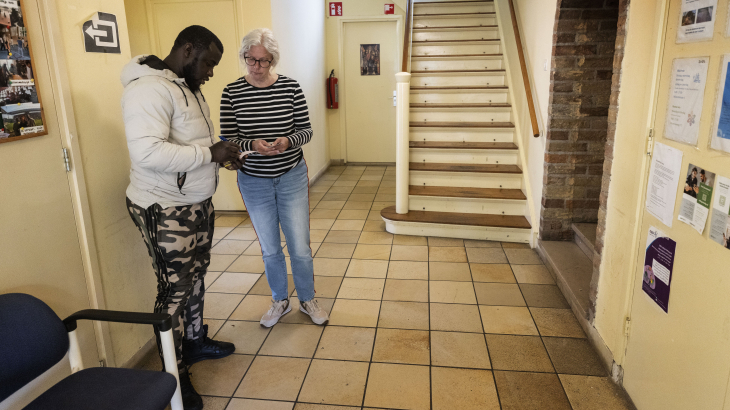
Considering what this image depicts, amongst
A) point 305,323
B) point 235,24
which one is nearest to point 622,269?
point 305,323

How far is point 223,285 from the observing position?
125 inches

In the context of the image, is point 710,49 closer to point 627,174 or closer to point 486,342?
point 627,174

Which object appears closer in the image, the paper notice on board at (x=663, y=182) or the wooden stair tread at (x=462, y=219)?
the paper notice on board at (x=663, y=182)

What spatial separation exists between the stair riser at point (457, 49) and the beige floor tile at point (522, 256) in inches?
108

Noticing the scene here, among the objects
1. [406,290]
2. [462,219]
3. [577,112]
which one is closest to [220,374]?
[406,290]

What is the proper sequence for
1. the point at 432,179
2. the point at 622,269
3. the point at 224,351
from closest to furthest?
the point at 622,269, the point at 224,351, the point at 432,179

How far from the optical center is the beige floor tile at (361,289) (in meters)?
2.99

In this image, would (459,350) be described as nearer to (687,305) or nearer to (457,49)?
(687,305)

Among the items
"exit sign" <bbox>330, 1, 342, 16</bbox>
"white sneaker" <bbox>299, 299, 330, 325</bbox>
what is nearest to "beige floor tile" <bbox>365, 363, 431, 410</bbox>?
"white sneaker" <bbox>299, 299, 330, 325</bbox>

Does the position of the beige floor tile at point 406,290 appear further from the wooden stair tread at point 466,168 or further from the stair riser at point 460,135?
the stair riser at point 460,135

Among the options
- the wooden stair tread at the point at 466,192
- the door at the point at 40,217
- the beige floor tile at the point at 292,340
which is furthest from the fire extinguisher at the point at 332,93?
the door at the point at 40,217

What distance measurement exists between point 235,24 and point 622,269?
373 cm

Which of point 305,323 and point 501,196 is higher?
point 501,196

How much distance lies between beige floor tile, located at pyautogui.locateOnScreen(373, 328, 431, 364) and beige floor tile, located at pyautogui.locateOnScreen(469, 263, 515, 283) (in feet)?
2.82
